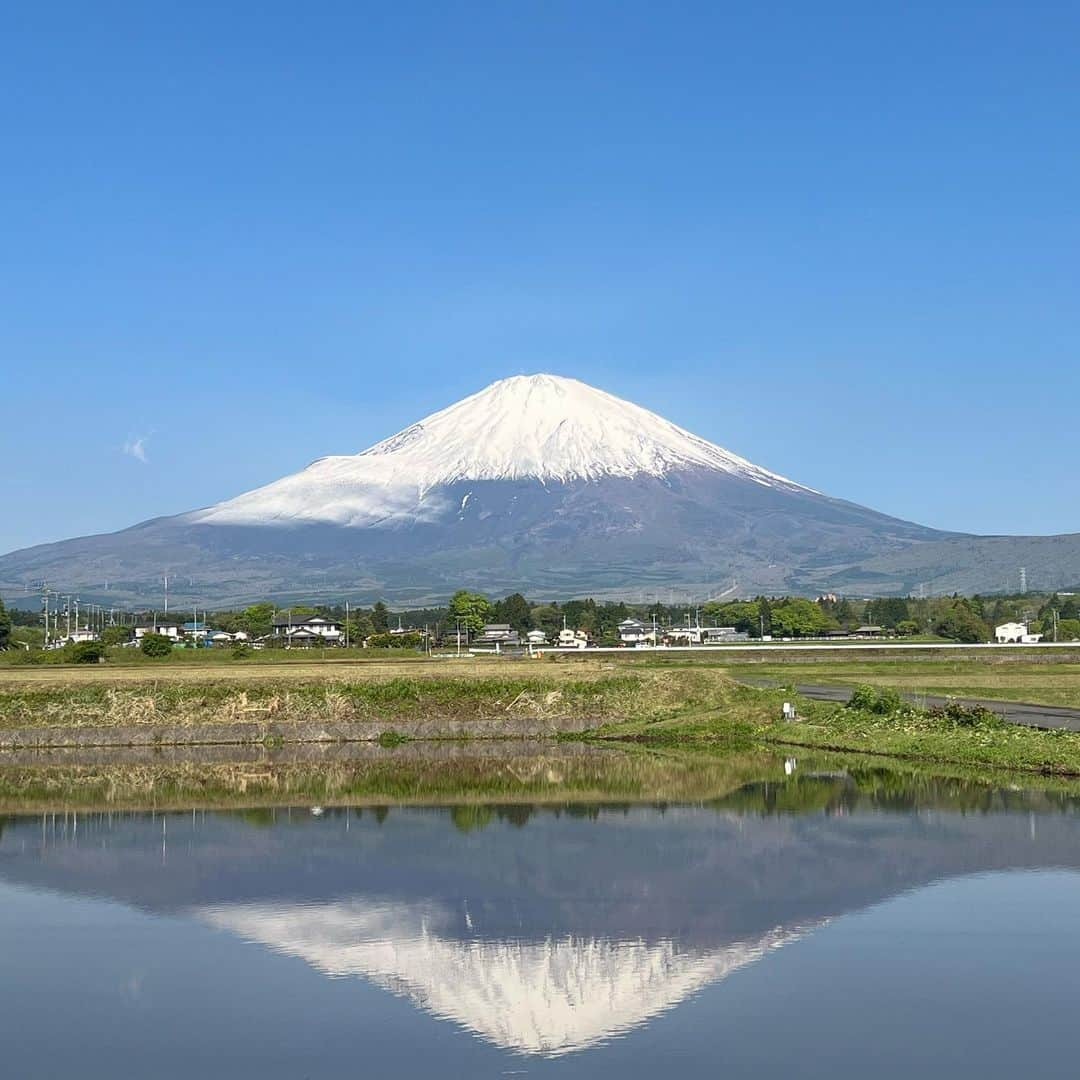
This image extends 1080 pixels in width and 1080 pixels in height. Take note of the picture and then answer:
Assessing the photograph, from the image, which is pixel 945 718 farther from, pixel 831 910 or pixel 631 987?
pixel 631 987

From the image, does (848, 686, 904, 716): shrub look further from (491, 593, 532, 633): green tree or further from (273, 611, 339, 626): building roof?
(273, 611, 339, 626): building roof

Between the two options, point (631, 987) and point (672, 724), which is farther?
point (672, 724)

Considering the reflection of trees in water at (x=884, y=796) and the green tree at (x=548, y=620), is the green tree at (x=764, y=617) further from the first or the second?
the reflection of trees in water at (x=884, y=796)

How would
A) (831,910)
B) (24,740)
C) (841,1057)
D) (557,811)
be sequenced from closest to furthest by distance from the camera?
1. (841,1057)
2. (831,910)
3. (557,811)
4. (24,740)

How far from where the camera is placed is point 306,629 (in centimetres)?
12612

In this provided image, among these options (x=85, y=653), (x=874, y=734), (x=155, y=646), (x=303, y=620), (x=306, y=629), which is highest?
(x=303, y=620)

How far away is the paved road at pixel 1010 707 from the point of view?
34062 mm

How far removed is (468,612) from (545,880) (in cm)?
9981

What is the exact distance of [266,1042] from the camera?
40.7 ft

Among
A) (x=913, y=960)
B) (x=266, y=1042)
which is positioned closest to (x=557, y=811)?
(x=913, y=960)

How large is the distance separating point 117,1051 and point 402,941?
172 inches

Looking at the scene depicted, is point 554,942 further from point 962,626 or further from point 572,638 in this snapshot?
point 572,638

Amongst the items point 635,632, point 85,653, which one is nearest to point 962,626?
point 635,632

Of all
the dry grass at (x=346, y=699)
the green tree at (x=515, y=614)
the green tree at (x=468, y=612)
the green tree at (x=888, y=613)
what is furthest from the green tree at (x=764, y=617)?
the dry grass at (x=346, y=699)
